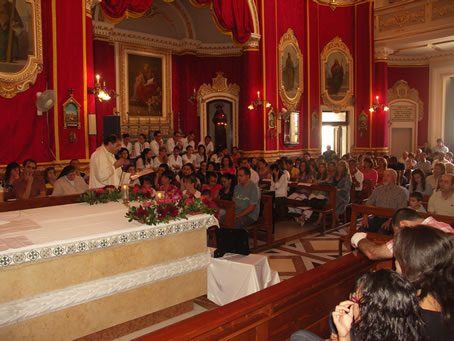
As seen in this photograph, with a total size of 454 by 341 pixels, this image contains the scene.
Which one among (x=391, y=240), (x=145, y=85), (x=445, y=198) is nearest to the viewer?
(x=391, y=240)

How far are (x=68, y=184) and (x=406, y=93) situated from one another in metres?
17.7

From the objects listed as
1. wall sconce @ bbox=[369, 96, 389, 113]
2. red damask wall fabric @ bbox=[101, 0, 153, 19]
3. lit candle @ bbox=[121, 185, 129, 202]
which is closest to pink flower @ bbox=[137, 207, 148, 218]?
lit candle @ bbox=[121, 185, 129, 202]

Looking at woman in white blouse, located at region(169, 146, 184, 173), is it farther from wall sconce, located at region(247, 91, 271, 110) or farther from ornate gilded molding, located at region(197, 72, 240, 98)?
ornate gilded molding, located at region(197, 72, 240, 98)

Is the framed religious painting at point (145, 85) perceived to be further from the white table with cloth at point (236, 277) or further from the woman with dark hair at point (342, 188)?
the white table with cloth at point (236, 277)

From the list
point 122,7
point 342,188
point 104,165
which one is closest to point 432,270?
point 104,165

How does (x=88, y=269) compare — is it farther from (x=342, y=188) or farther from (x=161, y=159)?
(x=161, y=159)

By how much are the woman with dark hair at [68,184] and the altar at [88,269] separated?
176cm

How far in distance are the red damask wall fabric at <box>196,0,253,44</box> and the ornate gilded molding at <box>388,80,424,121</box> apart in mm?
10464

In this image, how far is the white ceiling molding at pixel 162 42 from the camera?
1289 cm

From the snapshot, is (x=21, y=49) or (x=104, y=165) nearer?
(x=104, y=165)

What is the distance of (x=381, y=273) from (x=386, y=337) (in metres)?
0.26

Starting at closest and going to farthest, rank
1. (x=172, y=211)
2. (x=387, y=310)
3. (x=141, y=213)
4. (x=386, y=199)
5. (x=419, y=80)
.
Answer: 1. (x=387, y=310)
2. (x=141, y=213)
3. (x=172, y=211)
4. (x=386, y=199)
5. (x=419, y=80)

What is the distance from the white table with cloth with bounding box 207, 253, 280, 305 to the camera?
162 inches

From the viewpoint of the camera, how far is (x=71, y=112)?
7801mm
